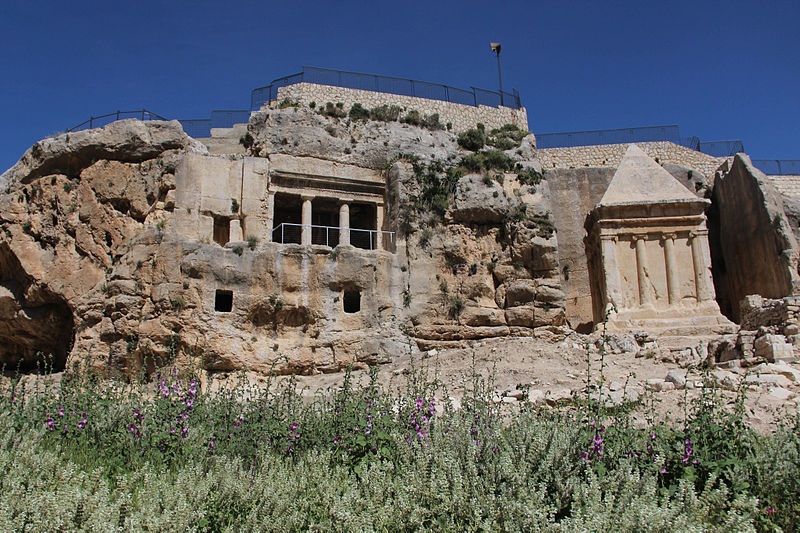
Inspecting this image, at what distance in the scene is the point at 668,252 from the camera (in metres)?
16.9

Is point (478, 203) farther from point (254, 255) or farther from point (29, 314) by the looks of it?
point (29, 314)

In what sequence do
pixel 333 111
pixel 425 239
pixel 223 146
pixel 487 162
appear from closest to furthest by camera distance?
1. pixel 425 239
2. pixel 487 162
3. pixel 223 146
4. pixel 333 111

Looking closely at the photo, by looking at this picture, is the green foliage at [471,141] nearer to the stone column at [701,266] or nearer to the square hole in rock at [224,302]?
the stone column at [701,266]

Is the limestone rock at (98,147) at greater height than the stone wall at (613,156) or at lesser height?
lesser

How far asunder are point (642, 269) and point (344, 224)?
9.20 m

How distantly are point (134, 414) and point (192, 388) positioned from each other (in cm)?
68

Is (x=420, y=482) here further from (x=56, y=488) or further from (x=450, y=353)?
(x=450, y=353)

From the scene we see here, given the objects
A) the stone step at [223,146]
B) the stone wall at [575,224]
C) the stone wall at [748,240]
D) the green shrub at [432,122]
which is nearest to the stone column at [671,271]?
the stone wall at [748,240]

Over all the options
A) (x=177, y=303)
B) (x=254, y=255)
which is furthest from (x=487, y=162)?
(x=177, y=303)

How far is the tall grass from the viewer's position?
412 centimetres

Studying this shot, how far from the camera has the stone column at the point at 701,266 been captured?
53.7 ft

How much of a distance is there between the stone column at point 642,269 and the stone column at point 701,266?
129cm

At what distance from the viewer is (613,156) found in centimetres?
2605

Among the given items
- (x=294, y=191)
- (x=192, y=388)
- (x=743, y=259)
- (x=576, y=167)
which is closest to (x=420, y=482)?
(x=192, y=388)
